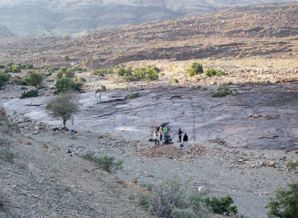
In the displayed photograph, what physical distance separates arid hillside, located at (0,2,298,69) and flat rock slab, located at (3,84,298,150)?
75.3 feet

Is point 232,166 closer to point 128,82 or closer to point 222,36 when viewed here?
point 128,82

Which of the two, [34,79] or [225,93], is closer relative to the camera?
[225,93]

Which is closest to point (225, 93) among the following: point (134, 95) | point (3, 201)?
point (134, 95)

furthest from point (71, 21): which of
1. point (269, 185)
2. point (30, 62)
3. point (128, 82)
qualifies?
point (269, 185)

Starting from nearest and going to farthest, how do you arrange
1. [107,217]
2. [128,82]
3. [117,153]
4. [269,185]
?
[107,217] < [269,185] < [117,153] < [128,82]

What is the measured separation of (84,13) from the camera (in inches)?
4353

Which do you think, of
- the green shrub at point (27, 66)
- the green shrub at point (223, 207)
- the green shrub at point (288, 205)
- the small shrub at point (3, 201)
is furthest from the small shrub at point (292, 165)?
the green shrub at point (27, 66)

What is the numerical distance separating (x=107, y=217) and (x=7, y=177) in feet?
7.34

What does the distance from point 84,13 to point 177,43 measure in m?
68.7

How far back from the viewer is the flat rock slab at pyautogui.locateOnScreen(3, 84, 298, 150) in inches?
621

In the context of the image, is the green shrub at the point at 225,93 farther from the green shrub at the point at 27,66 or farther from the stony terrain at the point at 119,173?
the green shrub at the point at 27,66

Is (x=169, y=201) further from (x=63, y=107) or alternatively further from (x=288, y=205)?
(x=63, y=107)

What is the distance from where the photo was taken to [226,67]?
36.0m

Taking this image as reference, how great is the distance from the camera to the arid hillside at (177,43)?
47.3m
